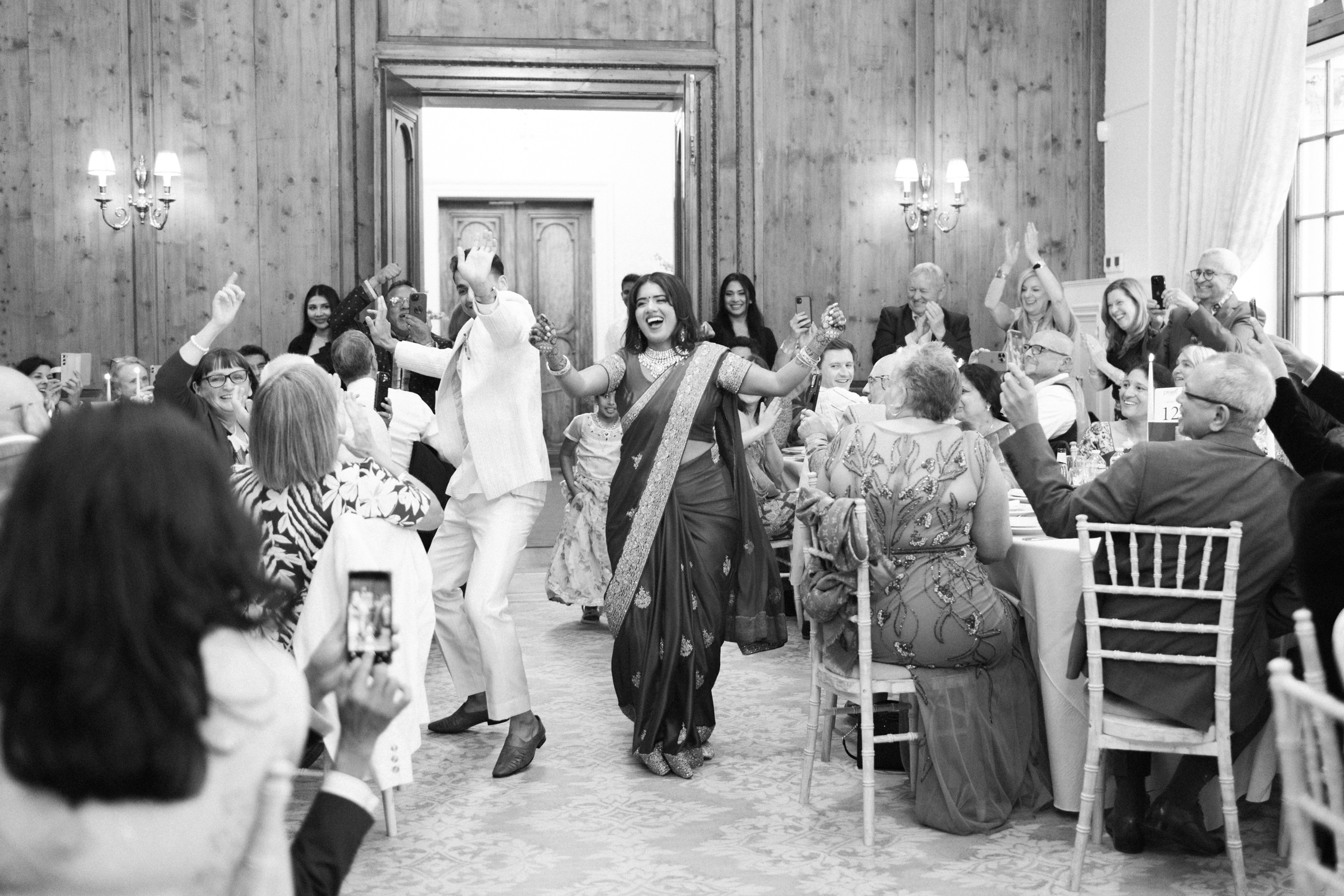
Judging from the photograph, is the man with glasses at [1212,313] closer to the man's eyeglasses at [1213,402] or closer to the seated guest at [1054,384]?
the seated guest at [1054,384]

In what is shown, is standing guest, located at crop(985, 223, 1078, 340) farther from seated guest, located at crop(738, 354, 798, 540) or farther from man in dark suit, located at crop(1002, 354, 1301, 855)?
man in dark suit, located at crop(1002, 354, 1301, 855)

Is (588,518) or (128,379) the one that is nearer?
(588,518)

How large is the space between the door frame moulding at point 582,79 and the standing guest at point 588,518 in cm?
298

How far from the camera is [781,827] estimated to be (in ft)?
12.2

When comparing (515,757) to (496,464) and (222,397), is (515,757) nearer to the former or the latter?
(496,464)

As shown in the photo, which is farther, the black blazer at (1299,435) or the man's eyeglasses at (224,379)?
the man's eyeglasses at (224,379)

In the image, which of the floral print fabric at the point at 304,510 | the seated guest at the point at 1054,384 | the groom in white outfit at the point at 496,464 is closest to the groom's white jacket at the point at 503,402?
the groom in white outfit at the point at 496,464

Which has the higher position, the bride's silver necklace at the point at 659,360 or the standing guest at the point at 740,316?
the standing guest at the point at 740,316

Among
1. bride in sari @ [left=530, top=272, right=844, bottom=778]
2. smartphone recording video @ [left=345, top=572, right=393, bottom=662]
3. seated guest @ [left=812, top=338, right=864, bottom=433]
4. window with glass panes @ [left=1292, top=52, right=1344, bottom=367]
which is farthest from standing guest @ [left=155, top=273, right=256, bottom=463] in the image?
window with glass panes @ [left=1292, top=52, right=1344, bottom=367]

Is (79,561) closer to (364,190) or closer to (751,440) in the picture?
(751,440)

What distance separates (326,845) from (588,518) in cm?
471

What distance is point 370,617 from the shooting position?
1626 mm

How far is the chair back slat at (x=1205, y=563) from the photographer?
10.3 feet

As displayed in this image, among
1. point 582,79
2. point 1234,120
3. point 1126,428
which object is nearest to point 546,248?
point 582,79
